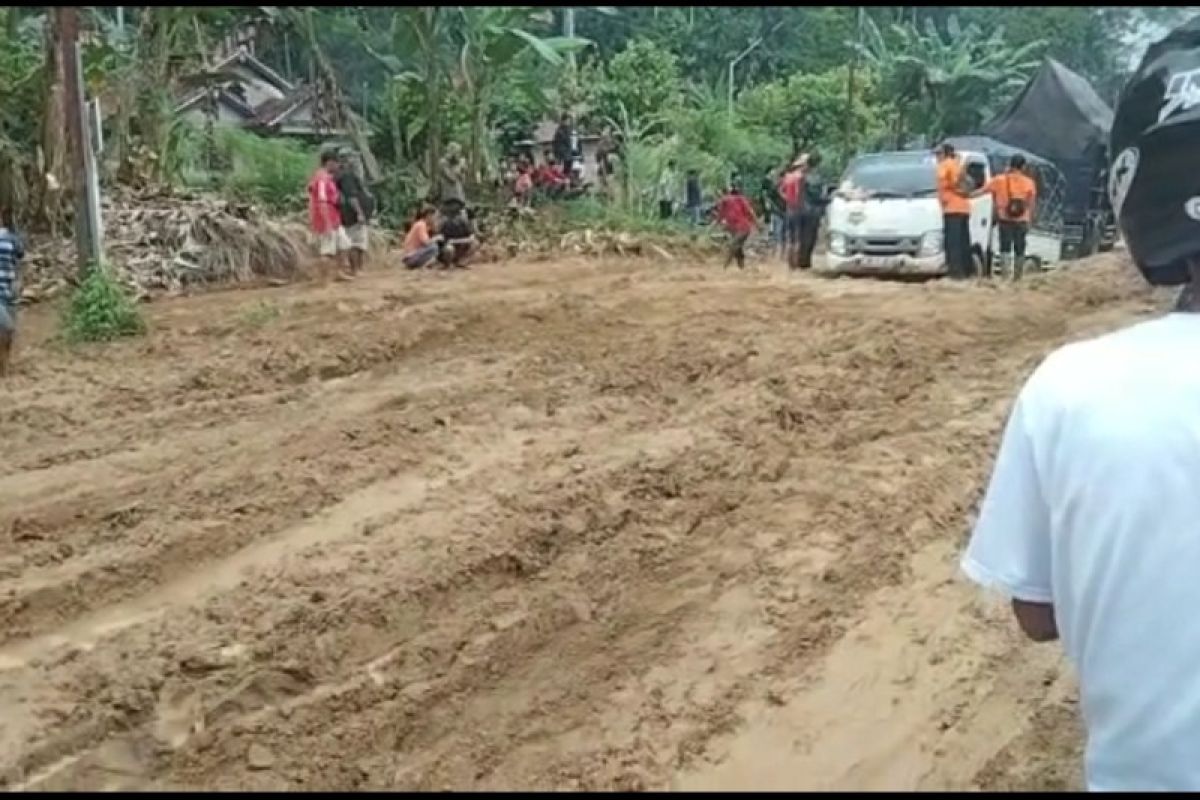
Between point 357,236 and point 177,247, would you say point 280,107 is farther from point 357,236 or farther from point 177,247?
point 177,247

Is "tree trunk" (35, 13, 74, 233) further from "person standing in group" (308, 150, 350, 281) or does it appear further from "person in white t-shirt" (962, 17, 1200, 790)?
"person in white t-shirt" (962, 17, 1200, 790)

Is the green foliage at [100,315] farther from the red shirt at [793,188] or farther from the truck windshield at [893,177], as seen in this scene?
A: the red shirt at [793,188]

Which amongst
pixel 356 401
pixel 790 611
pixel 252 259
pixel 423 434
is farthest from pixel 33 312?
pixel 790 611

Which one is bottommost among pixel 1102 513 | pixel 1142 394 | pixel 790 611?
pixel 790 611

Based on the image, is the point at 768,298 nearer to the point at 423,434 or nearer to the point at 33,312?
the point at 423,434

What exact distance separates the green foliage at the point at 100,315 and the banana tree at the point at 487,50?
786 cm

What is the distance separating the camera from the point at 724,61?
41.5m

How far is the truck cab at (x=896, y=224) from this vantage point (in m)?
14.3

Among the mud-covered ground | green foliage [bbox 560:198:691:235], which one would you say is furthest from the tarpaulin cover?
the mud-covered ground

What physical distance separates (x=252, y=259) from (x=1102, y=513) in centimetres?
1332

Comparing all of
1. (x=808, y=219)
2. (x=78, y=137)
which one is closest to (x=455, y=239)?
(x=808, y=219)

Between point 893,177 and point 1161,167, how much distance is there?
44.6 feet

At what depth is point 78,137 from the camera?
11086 millimetres

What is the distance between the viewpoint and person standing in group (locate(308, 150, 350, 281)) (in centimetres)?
1379
